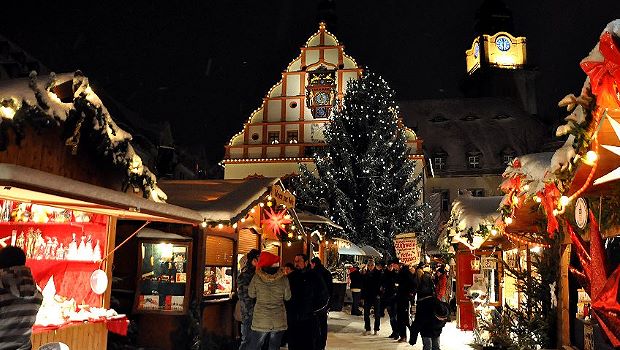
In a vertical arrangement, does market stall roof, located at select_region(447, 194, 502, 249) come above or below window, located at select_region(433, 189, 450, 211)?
below

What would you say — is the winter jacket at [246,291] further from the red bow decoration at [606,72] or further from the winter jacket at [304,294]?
the red bow decoration at [606,72]

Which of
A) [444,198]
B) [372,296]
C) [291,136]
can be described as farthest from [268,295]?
[444,198]

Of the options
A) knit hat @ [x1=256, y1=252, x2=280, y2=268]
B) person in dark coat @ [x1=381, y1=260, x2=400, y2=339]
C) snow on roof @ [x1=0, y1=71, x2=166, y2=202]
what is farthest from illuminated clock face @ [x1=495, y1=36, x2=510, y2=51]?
snow on roof @ [x1=0, y1=71, x2=166, y2=202]

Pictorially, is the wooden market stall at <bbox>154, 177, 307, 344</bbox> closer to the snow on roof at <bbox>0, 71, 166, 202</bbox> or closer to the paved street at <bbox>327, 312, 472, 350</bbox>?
the snow on roof at <bbox>0, 71, 166, 202</bbox>

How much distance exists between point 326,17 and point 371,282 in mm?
36062

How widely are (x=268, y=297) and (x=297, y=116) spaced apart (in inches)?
1108

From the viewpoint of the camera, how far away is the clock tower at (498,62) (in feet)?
204

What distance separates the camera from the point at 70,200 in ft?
17.4

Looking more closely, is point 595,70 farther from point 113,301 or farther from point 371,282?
point 371,282

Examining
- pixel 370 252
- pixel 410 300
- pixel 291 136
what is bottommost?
pixel 410 300

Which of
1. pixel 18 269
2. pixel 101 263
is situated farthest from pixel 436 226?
pixel 18 269

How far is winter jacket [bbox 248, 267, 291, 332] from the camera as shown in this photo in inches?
302

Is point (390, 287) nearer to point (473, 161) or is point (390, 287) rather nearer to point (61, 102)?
point (61, 102)

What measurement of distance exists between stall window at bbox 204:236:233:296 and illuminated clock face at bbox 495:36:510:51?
6191cm
